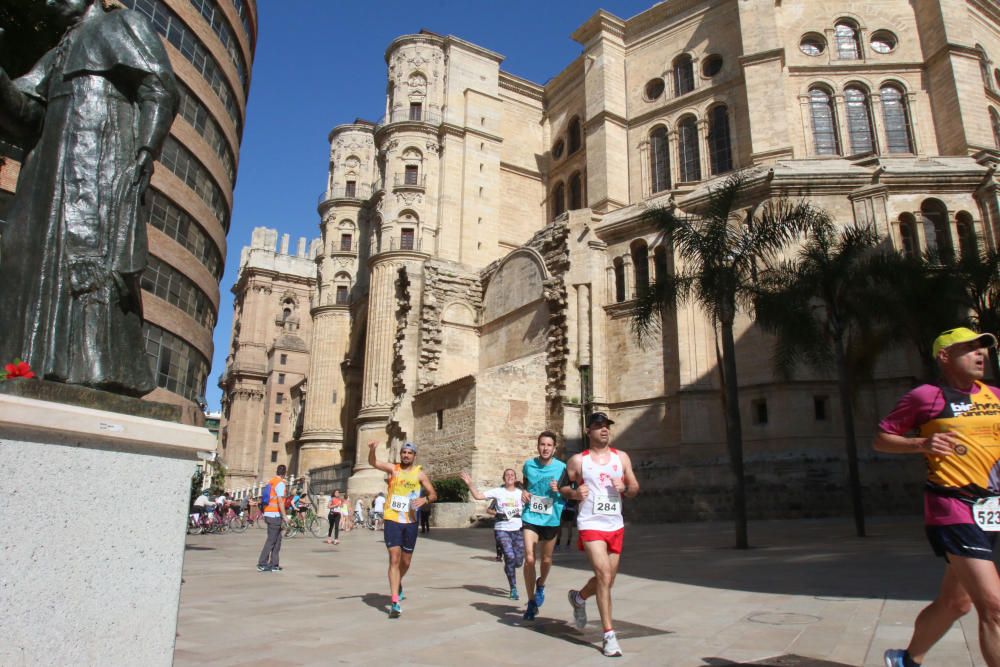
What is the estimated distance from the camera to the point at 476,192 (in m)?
40.1

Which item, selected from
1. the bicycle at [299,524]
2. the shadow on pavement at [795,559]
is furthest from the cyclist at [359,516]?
the shadow on pavement at [795,559]

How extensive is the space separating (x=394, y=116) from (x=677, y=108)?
16.0 m

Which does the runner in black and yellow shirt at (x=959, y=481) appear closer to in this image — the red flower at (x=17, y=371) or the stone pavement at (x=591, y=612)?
the stone pavement at (x=591, y=612)

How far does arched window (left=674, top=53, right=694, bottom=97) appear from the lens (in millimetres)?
36094

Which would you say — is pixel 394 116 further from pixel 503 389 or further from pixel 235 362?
pixel 235 362

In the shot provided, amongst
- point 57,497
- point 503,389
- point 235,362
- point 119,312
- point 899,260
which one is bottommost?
point 57,497

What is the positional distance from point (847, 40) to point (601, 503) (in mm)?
35922

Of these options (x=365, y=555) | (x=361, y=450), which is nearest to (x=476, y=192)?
(x=361, y=450)

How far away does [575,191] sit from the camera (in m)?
42.1

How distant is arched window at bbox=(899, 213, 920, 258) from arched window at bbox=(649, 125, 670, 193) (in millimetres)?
13255

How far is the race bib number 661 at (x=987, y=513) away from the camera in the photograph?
3.46 m

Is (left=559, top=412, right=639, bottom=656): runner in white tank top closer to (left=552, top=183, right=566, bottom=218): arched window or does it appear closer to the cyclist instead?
the cyclist

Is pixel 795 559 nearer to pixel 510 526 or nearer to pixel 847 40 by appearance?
pixel 510 526

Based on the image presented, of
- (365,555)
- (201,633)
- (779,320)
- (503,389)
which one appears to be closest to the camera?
(201,633)
